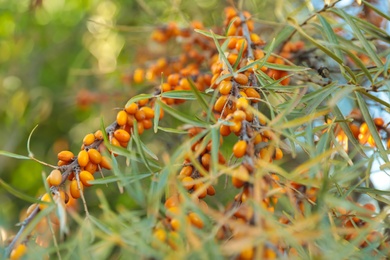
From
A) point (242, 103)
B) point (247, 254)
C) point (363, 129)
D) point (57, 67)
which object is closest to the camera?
point (247, 254)

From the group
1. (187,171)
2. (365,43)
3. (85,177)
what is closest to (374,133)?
(365,43)

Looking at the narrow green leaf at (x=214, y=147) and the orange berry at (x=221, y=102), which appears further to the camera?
the orange berry at (x=221, y=102)

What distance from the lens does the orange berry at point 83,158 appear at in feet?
1.72

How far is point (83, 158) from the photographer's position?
→ 526mm

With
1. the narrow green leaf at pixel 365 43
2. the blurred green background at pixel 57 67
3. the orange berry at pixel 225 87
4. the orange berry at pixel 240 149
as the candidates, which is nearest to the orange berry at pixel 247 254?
the orange berry at pixel 240 149

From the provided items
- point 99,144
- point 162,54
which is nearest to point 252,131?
point 99,144

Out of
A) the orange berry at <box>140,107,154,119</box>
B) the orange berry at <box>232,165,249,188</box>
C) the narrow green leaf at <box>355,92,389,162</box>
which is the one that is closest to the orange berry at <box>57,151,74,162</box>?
the orange berry at <box>140,107,154,119</box>

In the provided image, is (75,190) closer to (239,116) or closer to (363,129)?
(239,116)

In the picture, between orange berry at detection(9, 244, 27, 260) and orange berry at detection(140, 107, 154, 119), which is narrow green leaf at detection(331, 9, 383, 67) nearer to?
orange berry at detection(140, 107, 154, 119)

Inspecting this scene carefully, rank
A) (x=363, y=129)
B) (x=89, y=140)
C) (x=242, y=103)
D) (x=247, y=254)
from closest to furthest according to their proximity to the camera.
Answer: (x=247, y=254)
(x=242, y=103)
(x=89, y=140)
(x=363, y=129)

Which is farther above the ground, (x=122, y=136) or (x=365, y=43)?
(x=365, y=43)

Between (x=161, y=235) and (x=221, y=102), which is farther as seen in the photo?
(x=221, y=102)

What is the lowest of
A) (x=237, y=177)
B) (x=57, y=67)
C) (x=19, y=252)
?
(x=57, y=67)

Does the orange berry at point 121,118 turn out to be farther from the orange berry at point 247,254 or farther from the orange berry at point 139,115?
the orange berry at point 247,254
